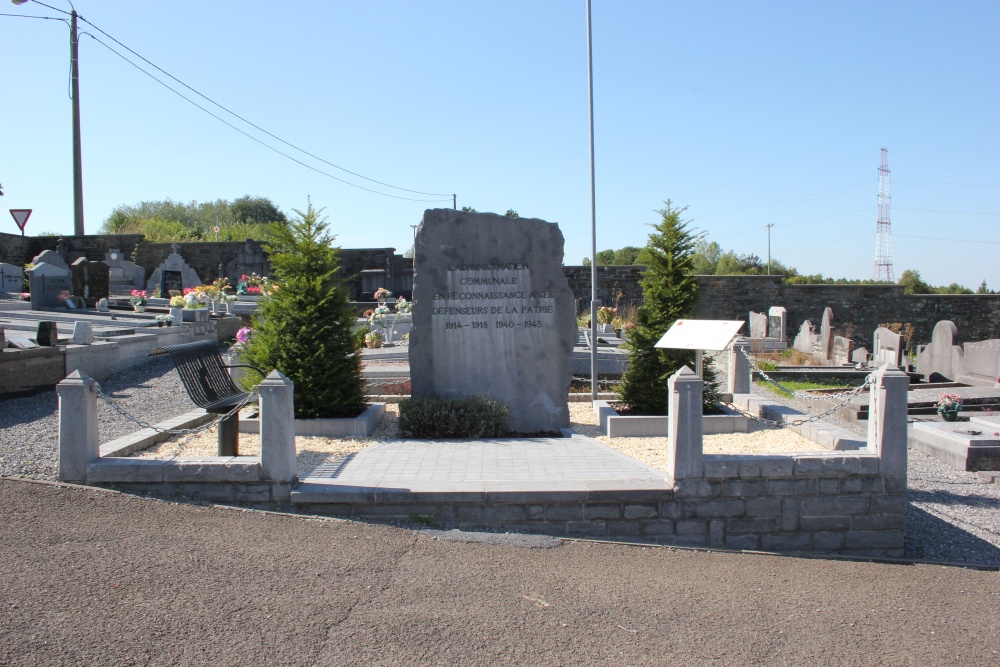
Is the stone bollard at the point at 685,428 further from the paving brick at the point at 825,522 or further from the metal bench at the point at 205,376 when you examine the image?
the metal bench at the point at 205,376

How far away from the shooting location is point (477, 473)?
6.00m

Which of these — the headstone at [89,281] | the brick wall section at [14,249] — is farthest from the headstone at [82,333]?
the brick wall section at [14,249]

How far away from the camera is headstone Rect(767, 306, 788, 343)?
23.4m

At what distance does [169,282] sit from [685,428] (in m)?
24.0

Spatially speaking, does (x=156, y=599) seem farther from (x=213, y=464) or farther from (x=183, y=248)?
(x=183, y=248)

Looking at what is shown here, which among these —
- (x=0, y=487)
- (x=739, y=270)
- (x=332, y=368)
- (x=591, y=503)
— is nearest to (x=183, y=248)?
(x=332, y=368)

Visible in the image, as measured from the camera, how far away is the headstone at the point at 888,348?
47.0 ft

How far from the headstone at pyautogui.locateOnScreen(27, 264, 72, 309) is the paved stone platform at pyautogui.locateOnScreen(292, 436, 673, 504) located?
553 inches

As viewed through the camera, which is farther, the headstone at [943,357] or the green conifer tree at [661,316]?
the headstone at [943,357]

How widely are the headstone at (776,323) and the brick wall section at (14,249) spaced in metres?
27.5

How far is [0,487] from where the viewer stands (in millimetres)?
5246

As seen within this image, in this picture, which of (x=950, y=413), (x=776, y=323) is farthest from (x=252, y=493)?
(x=776, y=323)

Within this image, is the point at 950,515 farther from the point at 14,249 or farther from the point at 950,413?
the point at 14,249

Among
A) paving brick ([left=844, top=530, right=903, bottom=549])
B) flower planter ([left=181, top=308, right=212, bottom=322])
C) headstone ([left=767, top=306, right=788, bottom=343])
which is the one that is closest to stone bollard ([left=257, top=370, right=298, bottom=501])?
paving brick ([left=844, top=530, right=903, bottom=549])
